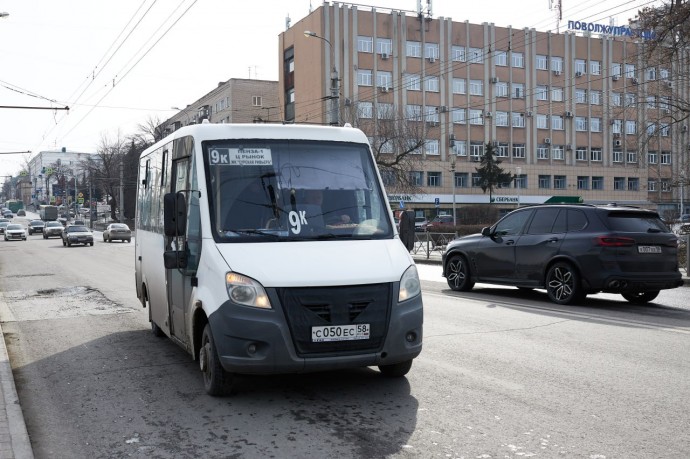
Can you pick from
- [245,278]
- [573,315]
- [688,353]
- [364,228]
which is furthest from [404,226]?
[573,315]

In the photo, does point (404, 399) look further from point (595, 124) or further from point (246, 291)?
point (595, 124)

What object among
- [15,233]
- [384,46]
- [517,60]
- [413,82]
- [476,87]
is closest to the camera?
[15,233]

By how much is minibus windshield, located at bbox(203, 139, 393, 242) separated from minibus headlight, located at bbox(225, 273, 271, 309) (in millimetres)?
518

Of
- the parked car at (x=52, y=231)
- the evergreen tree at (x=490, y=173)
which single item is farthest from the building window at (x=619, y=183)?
the parked car at (x=52, y=231)

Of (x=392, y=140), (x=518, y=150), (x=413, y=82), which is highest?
(x=413, y=82)

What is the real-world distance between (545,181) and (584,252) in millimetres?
64163

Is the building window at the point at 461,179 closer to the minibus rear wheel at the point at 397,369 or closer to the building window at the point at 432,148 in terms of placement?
the building window at the point at 432,148

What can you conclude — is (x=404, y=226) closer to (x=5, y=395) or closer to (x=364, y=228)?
(x=364, y=228)

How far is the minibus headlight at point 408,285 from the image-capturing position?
5.84m

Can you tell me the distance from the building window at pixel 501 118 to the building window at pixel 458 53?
678cm

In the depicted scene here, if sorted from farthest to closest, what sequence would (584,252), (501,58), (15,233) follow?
(501,58) → (15,233) → (584,252)

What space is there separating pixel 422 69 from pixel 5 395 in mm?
64382

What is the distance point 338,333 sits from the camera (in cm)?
552

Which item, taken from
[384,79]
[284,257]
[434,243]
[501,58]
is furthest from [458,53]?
[284,257]
